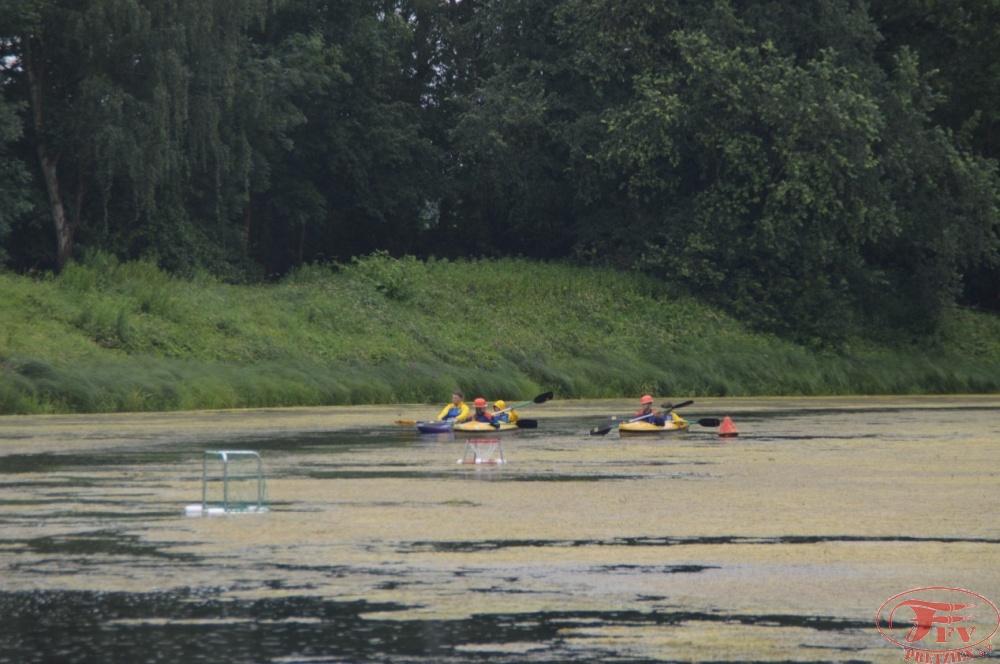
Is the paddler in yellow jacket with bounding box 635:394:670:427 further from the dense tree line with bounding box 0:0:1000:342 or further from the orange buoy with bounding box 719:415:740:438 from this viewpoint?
the dense tree line with bounding box 0:0:1000:342

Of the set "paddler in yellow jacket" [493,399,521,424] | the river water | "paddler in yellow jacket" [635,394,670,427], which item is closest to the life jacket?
"paddler in yellow jacket" [493,399,521,424]

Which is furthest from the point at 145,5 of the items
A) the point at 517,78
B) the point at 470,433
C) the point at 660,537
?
the point at 660,537

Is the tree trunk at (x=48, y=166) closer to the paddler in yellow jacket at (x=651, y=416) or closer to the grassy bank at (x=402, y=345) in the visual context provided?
the grassy bank at (x=402, y=345)

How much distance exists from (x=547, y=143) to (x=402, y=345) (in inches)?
602

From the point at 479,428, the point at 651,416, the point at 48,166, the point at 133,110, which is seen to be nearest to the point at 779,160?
the point at 133,110

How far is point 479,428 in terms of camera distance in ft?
98.2

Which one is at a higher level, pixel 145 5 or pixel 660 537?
pixel 145 5

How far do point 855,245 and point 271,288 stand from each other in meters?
20.8

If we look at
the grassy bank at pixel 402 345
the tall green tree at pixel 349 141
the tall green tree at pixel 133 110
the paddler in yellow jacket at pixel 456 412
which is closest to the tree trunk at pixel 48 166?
the tall green tree at pixel 133 110

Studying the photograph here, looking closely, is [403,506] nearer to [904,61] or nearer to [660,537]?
[660,537]

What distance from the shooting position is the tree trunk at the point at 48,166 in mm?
47969

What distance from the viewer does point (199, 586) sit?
39.5 feet

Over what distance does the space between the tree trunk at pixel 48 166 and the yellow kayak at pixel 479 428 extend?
72.5ft

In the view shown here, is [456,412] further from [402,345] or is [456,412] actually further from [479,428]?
[402,345]
